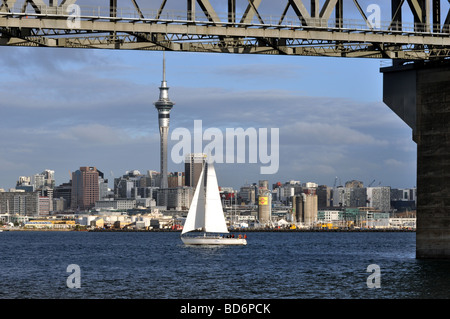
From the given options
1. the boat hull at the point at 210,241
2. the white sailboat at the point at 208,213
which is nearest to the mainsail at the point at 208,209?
the white sailboat at the point at 208,213

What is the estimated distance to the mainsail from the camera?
133250 millimetres

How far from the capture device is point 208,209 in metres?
134

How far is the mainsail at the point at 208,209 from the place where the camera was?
437 feet

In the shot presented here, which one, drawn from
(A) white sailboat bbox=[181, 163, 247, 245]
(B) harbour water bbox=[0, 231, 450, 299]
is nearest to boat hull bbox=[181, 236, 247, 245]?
(A) white sailboat bbox=[181, 163, 247, 245]

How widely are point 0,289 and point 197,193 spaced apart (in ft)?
267

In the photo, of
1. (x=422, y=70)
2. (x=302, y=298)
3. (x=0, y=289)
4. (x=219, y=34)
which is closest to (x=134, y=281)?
(x=0, y=289)

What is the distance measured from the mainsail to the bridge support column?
65.2 meters

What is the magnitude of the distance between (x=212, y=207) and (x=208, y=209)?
2.96ft

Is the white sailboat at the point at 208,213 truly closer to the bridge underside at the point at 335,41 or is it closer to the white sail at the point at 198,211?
the white sail at the point at 198,211

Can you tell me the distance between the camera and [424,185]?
68.0 meters

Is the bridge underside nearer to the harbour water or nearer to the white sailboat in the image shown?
the harbour water

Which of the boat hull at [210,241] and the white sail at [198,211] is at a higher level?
the white sail at [198,211]
